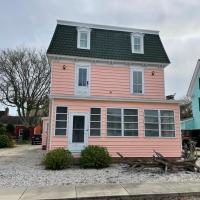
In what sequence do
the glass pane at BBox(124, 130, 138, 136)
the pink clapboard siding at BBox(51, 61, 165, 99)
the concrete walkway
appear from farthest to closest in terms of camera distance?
1. the pink clapboard siding at BBox(51, 61, 165, 99)
2. the glass pane at BBox(124, 130, 138, 136)
3. the concrete walkway

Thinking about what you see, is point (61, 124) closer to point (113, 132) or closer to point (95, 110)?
point (95, 110)

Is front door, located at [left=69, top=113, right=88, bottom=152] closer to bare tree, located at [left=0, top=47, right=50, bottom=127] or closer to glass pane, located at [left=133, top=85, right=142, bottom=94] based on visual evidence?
glass pane, located at [left=133, top=85, right=142, bottom=94]

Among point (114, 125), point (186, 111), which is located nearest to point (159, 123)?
point (114, 125)

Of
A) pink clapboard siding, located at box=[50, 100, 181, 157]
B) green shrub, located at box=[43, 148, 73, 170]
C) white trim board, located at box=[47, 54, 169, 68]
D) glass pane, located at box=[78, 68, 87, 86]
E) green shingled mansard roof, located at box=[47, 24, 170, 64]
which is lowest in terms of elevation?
green shrub, located at box=[43, 148, 73, 170]

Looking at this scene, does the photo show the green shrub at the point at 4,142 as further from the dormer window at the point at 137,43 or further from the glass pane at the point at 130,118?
the dormer window at the point at 137,43

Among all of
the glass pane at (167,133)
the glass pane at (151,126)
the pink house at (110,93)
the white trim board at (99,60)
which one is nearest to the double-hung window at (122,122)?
the pink house at (110,93)

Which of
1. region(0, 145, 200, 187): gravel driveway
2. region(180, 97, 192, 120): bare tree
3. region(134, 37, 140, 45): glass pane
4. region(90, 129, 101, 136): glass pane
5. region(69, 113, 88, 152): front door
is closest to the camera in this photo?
region(0, 145, 200, 187): gravel driveway

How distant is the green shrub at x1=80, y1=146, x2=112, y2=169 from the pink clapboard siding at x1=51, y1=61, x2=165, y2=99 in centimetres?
450

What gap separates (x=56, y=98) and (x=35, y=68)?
66.3 ft

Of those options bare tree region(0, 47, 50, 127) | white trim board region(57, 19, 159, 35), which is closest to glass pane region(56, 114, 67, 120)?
white trim board region(57, 19, 159, 35)

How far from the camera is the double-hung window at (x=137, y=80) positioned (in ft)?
48.9

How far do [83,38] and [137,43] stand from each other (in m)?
3.71

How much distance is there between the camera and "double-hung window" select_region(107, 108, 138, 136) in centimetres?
1217

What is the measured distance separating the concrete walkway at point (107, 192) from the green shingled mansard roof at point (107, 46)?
9.03 meters
